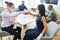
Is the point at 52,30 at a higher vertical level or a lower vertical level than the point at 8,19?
lower

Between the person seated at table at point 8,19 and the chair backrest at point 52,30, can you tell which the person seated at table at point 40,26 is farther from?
the person seated at table at point 8,19

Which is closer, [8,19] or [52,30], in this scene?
[52,30]

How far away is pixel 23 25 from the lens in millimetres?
3045

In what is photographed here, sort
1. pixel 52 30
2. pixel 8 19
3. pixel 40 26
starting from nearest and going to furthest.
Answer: pixel 52 30, pixel 40 26, pixel 8 19

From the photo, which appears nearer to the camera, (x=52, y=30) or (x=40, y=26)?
(x=52, y=30)

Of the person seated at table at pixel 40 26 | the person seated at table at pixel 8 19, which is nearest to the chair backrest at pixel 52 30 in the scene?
the person seated at table at pixel 40 26

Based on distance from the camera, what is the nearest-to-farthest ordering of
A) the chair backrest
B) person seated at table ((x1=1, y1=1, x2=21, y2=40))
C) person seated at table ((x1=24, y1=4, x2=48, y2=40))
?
the chair backrest → person seated at table ((x1=24, y1=4, x2=48, y2=40)) → person seated at table ((x1=1, y1=1, x2=21, y2=40))

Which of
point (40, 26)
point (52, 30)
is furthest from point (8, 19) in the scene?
point (52, 30)

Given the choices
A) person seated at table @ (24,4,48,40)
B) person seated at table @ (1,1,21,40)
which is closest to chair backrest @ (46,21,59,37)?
person seated at table @ (24,4,48,40)

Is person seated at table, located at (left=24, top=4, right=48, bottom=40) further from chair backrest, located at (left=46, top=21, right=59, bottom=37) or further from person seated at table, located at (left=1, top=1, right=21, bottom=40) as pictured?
person seated at table, located at (left=1, top=1, right=21, bottom=40)

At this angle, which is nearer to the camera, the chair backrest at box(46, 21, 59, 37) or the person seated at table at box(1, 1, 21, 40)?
the chair backrest at box(46, 21, 59, 37)

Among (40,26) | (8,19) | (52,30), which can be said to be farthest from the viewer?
(8,19)

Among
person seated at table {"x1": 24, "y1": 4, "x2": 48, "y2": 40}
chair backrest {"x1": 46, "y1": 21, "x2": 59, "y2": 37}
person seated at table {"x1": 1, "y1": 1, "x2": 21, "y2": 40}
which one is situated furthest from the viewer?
person seated at table {"x1": 1, "y1": 1, "x2": 21, "y2": 40}

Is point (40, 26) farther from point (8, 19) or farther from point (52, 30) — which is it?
point (8, 19)
